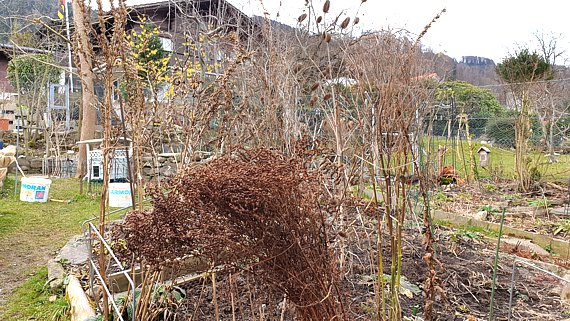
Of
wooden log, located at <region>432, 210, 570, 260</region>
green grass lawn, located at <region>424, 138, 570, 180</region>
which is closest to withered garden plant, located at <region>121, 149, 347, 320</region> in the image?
wooden log, located at <region>432, 210, 570, 260</region>

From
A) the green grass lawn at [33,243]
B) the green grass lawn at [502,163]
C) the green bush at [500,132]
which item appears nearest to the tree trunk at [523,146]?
the green grass lawn at [502,163]

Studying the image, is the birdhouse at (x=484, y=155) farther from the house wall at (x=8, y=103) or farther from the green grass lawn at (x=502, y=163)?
the house wall at (x=8, y=103)

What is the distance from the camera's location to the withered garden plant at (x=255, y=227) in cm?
150

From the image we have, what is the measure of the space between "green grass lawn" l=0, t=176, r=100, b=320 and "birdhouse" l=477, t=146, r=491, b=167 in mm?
7899

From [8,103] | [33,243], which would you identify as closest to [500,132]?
[33,243]

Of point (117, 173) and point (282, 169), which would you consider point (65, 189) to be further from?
point (282, 169)

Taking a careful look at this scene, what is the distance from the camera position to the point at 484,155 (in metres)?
9.80

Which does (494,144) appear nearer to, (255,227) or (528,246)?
(528,246)

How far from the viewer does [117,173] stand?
328 inches

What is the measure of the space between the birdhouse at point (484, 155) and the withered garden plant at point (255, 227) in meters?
9.10

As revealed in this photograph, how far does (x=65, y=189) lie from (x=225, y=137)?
6.81 m

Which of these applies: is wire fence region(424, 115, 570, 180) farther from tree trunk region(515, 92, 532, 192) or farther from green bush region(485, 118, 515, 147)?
tree trunk region(515, 92, 532, 192)

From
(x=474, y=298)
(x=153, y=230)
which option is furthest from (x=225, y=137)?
(x=474, y=298)

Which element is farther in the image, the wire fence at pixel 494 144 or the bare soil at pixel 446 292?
the wire fence at pixel 494 144
